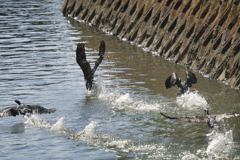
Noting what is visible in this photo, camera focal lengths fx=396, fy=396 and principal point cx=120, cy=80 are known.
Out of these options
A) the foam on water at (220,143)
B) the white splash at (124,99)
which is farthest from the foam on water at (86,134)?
the foam on water at (220,143)

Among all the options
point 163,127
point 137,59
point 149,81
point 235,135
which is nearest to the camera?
point 235,135

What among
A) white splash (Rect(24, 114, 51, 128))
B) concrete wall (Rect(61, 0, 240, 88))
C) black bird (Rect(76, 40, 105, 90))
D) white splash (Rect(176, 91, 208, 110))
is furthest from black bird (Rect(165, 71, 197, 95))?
white splash (Rect(24, 114, 51, 128))

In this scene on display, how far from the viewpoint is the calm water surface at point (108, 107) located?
10.1 metres

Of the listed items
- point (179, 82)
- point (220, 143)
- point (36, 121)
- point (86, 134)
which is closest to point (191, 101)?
point (179, 82)

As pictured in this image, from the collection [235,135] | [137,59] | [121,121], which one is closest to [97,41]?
[137,59]

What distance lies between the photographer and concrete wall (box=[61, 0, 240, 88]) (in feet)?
53.9

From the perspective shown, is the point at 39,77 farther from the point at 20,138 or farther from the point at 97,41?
the point at 97,41

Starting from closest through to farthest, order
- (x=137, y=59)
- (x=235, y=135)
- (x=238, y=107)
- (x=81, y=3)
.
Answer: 1. (x=235, y=135)
2. (x=238, y=107)
3. (x=137, y=59)
4. (x=81, y=3)

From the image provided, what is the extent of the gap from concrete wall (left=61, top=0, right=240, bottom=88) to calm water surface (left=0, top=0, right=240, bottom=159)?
0.69m

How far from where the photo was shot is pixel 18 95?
1495 centimetres

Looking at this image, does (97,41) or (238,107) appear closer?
(238,107)

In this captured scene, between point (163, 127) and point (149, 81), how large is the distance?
16.8 ft

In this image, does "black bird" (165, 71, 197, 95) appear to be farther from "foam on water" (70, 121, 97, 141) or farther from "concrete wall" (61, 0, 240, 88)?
"foam on water" (70, 121, 97, 141)

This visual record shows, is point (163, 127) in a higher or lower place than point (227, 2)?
lower
